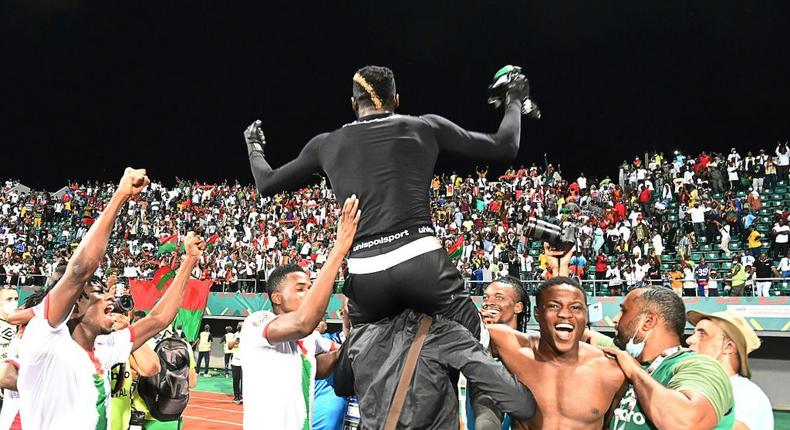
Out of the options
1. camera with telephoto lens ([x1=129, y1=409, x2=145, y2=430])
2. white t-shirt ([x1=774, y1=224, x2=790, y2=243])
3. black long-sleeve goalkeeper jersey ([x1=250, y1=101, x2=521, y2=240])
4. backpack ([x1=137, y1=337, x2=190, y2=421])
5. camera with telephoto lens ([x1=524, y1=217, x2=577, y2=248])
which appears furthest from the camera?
white t-shirt ([x1=774, y1=224, x2=790, y2=243])

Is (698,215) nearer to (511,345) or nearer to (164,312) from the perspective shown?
(511,345)

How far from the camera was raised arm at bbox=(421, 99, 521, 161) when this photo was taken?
3.01 m

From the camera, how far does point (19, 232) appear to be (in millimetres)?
34281

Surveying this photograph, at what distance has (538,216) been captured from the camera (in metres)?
23.3

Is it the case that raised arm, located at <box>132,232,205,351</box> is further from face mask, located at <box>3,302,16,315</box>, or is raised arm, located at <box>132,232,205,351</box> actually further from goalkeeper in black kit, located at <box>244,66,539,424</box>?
face mask, located at <box>3,302,16,315</box>

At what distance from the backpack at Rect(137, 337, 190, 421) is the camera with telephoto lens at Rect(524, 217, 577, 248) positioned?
2.67m

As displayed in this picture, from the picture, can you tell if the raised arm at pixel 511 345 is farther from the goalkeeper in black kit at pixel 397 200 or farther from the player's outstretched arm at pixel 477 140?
the player's outstretched arm at pixel 477 140

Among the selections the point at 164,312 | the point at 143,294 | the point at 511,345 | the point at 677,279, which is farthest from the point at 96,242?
the point at 143,294

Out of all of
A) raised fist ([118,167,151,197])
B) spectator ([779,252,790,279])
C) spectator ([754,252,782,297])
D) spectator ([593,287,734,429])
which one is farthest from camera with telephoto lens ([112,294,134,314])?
spectator ([779,252,790,279])

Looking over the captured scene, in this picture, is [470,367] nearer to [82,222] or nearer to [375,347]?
[375,347]

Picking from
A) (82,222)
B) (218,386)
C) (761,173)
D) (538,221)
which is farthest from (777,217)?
(82,222)

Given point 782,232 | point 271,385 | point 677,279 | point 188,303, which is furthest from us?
point 188,303

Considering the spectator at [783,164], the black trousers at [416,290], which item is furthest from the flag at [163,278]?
the spectator at [783,164]

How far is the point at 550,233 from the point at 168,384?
284 centimetres
